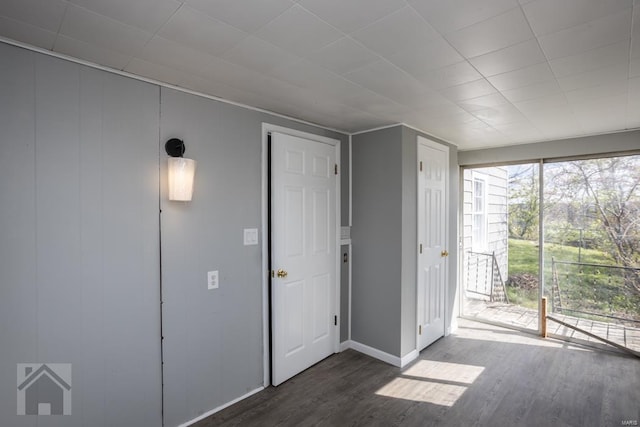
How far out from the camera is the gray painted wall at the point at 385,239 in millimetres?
3139

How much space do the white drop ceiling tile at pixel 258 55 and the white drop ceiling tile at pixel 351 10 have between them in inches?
14.8

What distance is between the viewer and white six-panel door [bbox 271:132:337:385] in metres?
2.80

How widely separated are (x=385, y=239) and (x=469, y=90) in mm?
1562

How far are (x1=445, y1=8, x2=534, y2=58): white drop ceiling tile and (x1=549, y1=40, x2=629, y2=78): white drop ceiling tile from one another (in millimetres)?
438

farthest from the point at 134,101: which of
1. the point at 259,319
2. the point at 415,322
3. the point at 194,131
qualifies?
the point at 415,322

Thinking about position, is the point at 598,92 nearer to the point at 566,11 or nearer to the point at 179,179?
the point at 566,11

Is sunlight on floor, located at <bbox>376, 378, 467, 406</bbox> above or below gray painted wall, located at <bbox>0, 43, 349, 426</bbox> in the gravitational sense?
below

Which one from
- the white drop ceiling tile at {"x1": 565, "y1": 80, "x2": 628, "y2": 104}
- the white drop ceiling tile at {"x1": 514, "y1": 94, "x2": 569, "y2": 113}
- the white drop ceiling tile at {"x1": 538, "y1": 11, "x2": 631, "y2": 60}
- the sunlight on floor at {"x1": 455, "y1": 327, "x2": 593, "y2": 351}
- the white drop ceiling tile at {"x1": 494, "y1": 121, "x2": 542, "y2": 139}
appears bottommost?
the sunlight on floor at {"x1": 455, "y1": 327, "x2": 593, "y2": 351}

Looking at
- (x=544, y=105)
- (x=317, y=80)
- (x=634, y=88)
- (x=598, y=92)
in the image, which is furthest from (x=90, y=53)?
(x=634, y=88)

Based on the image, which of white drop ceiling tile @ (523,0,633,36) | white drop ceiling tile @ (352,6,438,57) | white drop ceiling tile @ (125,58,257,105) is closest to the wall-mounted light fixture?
white drop ceiling tile @ (125,58,257,105)

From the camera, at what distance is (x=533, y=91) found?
2.26 m

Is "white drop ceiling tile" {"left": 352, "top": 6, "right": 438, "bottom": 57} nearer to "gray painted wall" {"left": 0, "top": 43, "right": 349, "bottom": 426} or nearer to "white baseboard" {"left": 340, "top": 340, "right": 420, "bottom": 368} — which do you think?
"gray painted wall" {"left": 0, "top": 43, "right": 349, "bottom": 426}

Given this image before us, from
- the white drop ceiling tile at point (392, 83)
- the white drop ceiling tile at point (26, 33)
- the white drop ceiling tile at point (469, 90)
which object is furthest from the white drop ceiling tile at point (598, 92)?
the white drop ceiling tile at point (26, 33)

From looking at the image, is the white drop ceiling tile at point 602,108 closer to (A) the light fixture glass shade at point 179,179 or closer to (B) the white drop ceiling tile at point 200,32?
(B) the white drop ceiling tile at point 200,32
